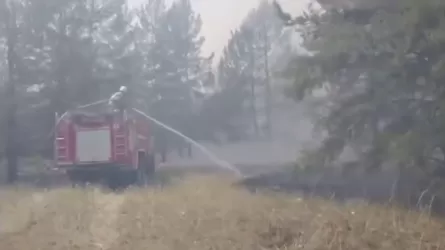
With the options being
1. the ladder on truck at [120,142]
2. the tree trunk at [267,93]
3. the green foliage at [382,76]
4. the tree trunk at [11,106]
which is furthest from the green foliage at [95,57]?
the green foliage at [382,76]

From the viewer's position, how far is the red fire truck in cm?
382

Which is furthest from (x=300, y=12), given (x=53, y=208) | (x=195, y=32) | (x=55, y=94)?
(x=53, y=208)

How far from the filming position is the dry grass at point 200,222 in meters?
3.22

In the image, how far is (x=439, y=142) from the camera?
3.38 meters

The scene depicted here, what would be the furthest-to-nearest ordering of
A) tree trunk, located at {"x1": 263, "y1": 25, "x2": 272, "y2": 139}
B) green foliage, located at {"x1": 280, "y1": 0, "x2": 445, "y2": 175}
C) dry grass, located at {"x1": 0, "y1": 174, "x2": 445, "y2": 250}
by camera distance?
1. tree trunk, located at {"x1": 263, "y1": 25, "x2": 272, "y2": 139}
2. green foliage, located at {"x1": 280, "y1": 0, "x2": 445, "y2": 175}
3. dry grass, located at {"x1": 0, "y1": 174, "x2": 445, "y2": 250}

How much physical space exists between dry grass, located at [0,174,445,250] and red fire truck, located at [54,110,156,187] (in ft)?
0.44

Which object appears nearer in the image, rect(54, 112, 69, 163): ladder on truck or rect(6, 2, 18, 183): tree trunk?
rect(54, 112, 69, 163): ladder on truck

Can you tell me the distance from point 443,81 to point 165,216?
5.37 feet

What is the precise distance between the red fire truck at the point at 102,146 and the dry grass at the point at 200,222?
135 mm

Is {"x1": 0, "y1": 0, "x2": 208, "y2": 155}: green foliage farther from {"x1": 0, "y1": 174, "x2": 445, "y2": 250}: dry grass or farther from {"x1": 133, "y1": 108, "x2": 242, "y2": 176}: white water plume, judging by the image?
{"x1": 0, "y1": 174, "x2": 445, "y2": 250}: dry grass

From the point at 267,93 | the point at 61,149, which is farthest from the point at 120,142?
the point at 267,93

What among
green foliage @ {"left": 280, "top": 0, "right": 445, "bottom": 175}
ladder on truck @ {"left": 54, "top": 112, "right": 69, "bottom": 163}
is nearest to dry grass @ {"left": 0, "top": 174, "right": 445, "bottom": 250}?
ladder on truck @ {"left": 54, "top": 112, "right": 69, "bottom": 163}

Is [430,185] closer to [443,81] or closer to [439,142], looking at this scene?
[439,142]

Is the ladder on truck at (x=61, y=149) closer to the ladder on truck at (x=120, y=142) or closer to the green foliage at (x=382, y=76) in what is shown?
the ladder on truck at (x=120, y=142)
